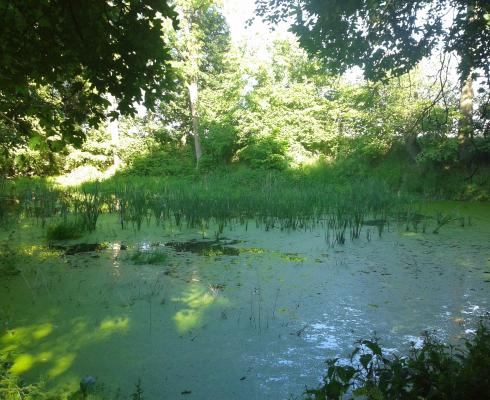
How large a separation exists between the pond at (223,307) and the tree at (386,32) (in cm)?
Result: 154

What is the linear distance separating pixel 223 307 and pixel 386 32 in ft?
8.54

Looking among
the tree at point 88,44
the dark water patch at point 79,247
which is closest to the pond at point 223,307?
the dark water patch at point 79,247

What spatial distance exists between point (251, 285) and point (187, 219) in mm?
2563

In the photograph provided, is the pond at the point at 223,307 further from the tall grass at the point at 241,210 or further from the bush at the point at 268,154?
the bush at the point at 268,154

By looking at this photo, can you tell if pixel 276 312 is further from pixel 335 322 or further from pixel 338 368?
pixel 338 368

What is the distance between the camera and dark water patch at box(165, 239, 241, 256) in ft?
13.8

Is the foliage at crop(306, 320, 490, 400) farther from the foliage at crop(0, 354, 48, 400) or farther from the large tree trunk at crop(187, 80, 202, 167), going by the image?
the large tree trunk at crop(187, 80, 202, 167)

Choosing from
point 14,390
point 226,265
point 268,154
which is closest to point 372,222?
point 226,265

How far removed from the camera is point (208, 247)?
4484 millimetres

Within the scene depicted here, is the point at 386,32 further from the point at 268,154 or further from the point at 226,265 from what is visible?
the point at 268,154

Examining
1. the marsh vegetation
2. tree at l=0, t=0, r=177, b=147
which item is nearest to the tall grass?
the marsh vegetation

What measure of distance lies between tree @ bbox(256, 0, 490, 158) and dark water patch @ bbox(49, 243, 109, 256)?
120 inches

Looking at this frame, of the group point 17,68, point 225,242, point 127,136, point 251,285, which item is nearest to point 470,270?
point 251,285

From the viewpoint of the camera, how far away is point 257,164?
13.1 meters
